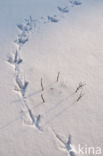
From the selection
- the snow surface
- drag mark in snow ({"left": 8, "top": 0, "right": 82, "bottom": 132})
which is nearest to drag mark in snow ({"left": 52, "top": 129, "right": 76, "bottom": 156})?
the snow surface

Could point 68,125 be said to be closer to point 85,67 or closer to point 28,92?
point 28,92

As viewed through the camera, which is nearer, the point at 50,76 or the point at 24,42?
the point at 50,76

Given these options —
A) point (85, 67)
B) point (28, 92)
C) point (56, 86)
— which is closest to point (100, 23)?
point (85, 67)

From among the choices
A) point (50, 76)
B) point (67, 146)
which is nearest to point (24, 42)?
point (50, 76)

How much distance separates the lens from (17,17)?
82.9 inches

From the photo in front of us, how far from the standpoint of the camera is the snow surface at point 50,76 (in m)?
1.30

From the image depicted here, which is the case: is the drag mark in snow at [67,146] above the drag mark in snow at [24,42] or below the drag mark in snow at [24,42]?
below

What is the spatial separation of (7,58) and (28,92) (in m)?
0.44

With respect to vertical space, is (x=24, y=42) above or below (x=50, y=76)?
above

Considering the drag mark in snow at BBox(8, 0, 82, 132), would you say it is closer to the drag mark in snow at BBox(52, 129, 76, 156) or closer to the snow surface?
the snow surface

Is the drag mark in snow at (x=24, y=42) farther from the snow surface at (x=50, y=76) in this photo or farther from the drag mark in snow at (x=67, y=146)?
the drag mark in snow at (x=67, y=146)

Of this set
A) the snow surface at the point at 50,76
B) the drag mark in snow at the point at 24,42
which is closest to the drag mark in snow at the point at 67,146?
the snow surface at the point at 50,76

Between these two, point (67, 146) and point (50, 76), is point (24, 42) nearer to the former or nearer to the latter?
point (50, 76)

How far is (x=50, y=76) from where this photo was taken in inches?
63.7
